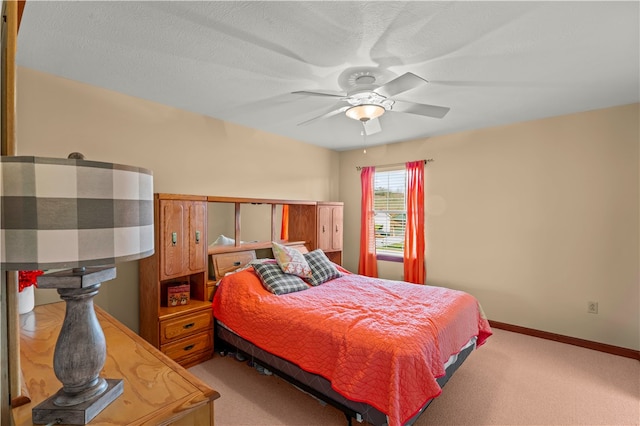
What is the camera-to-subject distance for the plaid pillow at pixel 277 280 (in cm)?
284

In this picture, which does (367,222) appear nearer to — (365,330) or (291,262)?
(291,262)

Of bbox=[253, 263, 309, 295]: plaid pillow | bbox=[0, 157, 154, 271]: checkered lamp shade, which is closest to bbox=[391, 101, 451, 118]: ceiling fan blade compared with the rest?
bbox=[253, 263, 309, 295]: plaid pillow

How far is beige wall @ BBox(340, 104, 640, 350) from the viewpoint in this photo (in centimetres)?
302

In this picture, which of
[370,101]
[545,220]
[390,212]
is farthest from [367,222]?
[370,101]

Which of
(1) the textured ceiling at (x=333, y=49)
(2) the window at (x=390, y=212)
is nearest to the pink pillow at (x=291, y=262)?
(1) the textured ceiling at (x=333, y=49)

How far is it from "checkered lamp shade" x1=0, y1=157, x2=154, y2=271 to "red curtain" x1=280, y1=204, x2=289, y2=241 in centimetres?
336

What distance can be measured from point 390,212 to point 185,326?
3.31 meters

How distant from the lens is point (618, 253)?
3035mm

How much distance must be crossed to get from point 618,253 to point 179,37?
4.49m

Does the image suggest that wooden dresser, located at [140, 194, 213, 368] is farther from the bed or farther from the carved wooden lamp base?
the carved wooden lamp base

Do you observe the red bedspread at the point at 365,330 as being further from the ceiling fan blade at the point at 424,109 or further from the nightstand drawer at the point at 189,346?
the ceiling fan blade at the point at 424,109

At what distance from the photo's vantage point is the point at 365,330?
6.40 ft

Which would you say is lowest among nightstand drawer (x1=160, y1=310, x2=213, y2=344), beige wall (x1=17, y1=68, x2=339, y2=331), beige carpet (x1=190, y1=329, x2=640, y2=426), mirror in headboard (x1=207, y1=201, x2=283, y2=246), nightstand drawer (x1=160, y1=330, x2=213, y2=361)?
beige carpet (x1=190, y1=329, x2=640, y2=426)

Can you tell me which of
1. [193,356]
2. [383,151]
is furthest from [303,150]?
[193,356]
